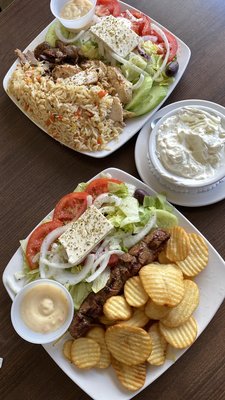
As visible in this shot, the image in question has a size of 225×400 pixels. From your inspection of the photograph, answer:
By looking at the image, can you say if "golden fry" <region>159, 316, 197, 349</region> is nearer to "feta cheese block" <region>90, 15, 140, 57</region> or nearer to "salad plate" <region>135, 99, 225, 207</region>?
"salad plate" <region>135, 99, 225, 207</region>

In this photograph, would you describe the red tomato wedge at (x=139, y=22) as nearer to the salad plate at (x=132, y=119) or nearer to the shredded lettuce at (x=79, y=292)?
the salad plate at (x=132, y=119)

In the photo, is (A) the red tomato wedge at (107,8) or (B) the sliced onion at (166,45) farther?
(A) the red tomato wedge at (107,8)

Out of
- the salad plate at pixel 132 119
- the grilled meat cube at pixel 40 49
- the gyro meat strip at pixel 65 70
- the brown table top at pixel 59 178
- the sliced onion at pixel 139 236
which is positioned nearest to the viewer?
the brown table top at pixel 59 178

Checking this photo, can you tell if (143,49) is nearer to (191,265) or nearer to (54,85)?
(54,85)

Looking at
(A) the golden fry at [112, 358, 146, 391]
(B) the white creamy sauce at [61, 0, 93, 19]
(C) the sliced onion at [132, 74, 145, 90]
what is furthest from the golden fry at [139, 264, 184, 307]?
(B) the white creamy sauce at [61, 0, 93, 19]

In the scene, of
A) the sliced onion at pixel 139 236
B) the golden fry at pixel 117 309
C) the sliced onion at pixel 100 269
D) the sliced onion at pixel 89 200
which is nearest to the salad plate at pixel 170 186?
the sliced onion at pixel 139 236

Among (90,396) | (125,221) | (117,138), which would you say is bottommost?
(90,396)

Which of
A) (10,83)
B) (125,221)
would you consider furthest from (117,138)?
(10,83)
